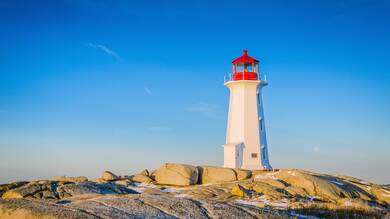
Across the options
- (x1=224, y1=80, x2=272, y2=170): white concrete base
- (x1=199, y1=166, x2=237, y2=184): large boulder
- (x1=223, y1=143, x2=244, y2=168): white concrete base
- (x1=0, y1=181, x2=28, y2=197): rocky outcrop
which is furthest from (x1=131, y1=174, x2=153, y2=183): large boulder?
(x1=224, y1=80, x2=272, y2=170): white concrete base

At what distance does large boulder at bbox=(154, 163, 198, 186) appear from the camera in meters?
27.2

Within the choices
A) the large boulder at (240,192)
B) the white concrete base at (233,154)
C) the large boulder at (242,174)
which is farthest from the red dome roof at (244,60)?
the large boulder at (240,192)

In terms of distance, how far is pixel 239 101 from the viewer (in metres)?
36.2

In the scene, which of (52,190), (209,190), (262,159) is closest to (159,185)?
(209,190)

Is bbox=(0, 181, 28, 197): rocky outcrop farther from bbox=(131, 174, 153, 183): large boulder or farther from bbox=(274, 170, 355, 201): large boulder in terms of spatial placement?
bbox=(274, 170, 355, 201): large boulder

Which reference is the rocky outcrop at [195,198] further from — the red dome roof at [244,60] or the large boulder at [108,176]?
the red dome roof at [244,60]

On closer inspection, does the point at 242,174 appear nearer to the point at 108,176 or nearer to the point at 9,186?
the point at 108,176

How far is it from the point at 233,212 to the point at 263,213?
31.5 inches

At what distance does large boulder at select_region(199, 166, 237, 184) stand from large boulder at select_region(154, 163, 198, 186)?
2.10ft

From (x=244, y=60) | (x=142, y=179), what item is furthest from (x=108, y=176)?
(x=244, y=60)

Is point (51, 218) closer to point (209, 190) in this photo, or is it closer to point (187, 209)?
point (187, 209)

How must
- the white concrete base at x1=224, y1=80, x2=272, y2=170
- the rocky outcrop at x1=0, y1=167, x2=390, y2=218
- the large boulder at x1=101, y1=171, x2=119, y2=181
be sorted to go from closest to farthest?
the rocky outcrop at x1=0, y1=167, x2=390, y2=218
the large boulder at x1=101, y1=171, x2=119, y2=181
the white concrete base at x1=224, y1=80, x2=272, y2=170

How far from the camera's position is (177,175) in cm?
2752

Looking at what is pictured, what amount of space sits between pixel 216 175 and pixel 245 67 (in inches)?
530
